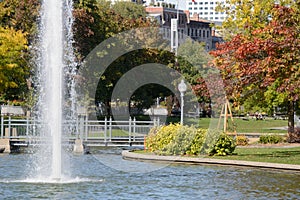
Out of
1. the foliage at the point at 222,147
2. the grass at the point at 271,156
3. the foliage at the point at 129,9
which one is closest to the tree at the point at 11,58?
the grass at the point at 271,156

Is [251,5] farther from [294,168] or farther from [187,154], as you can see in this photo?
[294,168]

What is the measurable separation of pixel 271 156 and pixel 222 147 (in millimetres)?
2138

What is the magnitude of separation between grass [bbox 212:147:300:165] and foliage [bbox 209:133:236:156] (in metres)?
0.49

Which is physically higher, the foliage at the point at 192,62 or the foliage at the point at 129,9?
the foliage at the point at 129,9

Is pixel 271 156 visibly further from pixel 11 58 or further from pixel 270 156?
pixel 11 58

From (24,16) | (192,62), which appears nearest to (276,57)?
(24,16)

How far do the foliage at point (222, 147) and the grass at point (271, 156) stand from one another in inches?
19.4

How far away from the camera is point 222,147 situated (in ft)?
120

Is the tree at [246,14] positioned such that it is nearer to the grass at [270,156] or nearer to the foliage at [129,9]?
the grass at [270,156]

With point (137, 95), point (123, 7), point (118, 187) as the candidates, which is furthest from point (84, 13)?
point (123, 7)

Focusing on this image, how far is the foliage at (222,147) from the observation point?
3622cm

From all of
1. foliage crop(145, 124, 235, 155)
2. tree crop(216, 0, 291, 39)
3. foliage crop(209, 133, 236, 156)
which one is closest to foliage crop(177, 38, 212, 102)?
tree crop(216, 0, 291, 39)

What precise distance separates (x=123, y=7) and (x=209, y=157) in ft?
371

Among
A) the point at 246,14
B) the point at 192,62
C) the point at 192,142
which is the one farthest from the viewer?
the point at 192,62
